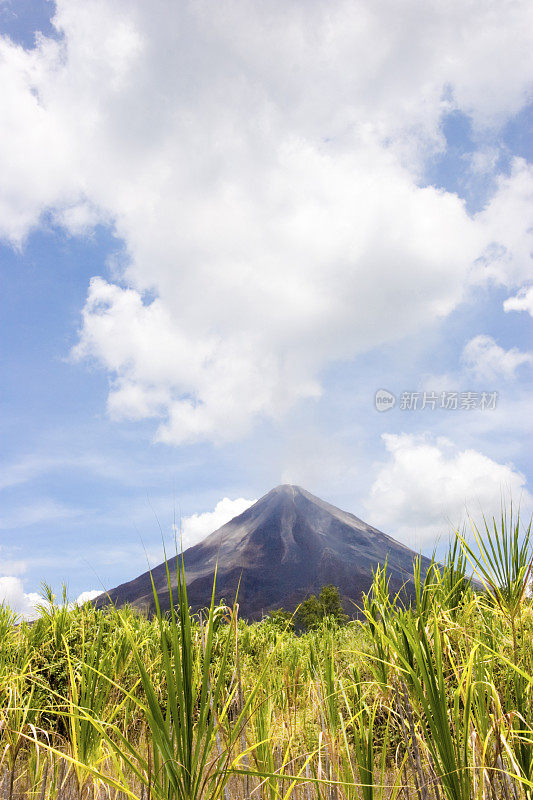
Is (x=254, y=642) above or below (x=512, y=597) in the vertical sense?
below

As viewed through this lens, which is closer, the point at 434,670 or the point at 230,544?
the point at 434,670

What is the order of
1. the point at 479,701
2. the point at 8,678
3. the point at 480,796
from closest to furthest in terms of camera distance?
1. the point at 480,796
2. the point at 479,701
3. the point at 8,678

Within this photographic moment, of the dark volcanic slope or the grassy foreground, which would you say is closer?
the grassy foreground

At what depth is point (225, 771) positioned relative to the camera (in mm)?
1263

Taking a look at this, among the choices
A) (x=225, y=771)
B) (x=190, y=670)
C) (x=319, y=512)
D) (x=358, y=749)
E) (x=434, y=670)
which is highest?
(x=319, y=512)

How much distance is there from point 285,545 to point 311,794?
6743 inches

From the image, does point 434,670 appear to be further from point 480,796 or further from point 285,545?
point 285,545

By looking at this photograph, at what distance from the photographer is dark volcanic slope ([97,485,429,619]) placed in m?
133

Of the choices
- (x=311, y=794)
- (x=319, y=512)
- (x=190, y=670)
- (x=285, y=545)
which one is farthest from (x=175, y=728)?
(x=319, y=512)

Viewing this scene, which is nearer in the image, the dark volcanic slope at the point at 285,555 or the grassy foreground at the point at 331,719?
the grassy foreground at the point at 331,719

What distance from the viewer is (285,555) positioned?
161 m

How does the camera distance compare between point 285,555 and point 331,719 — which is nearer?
point 331,719

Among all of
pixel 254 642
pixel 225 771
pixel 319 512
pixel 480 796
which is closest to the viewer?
pixel 225 771

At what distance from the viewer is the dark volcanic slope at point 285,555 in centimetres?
13338
